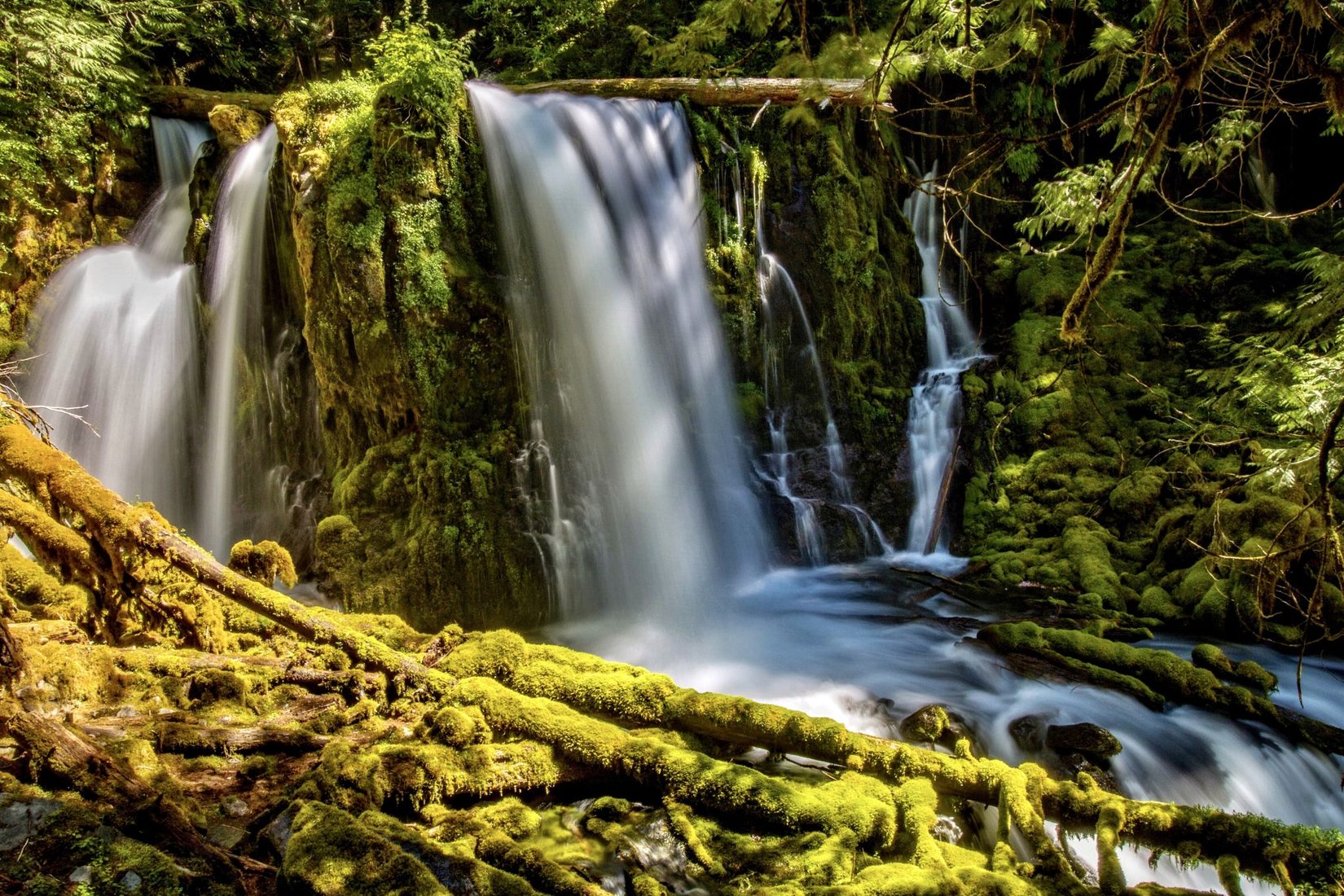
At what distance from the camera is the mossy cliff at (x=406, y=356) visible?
7203mm

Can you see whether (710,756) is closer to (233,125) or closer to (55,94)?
(233,125)

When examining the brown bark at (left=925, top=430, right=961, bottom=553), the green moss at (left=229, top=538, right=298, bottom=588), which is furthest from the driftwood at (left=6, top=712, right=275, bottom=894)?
the brown bark at (left=925, top=430, right=961, bottom=553)

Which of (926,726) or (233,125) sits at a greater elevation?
(233,125)

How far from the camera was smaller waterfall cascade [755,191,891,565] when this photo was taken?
31.3ft

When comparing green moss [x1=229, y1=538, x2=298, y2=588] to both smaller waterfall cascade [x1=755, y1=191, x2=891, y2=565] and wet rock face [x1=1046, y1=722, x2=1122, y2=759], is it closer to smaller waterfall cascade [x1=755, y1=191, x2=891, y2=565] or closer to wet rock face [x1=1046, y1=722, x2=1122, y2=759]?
wet rock face [x1=1046, y1=722, x2=1122, y2=759]

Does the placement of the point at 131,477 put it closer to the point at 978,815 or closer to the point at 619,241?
the point at 619,241

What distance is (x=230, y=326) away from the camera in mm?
8570

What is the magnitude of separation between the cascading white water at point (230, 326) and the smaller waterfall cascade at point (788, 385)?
623 cm

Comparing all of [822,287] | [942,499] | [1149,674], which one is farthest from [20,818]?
[822,287]

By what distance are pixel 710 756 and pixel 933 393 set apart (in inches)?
340

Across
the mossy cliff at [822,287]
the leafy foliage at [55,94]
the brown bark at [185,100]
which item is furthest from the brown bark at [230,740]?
the brown bark at [185,100]

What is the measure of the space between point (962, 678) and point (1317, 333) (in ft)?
17.4

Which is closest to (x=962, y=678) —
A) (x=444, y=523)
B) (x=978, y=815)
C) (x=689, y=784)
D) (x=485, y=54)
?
(x=978, y=815)

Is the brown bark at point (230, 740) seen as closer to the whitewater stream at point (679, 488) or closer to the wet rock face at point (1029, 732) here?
the whitewater stream at point (679, 488)
